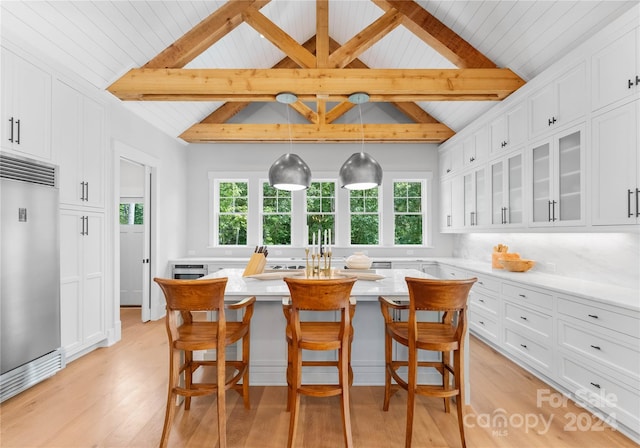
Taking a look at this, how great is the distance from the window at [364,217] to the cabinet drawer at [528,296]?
9.66 feet

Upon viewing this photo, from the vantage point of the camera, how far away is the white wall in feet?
20.0

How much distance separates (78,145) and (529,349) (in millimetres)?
4874

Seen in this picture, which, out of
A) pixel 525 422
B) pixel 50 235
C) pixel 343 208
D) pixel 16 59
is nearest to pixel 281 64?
pixel 343 208

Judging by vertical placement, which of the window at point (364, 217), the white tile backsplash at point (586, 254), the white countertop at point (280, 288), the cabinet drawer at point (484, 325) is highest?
the window at point (364, 217)

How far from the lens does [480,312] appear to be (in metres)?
3.99

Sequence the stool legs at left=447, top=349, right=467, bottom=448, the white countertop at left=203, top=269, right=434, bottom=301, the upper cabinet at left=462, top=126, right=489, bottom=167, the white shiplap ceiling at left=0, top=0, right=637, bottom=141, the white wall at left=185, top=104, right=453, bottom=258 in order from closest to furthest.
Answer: the stool legs at left=447, top=349, right=467, bottom=448 < the white countertop at left=203, top=269, right=434, bottom=301 < the white shiplap ceiling at left=0, top=0, right=637, bottom=141 < the upper cabinet at left=462, top=126, right=489, bottom=167 < the white wall at left=185, top=104, right=453, bottom=258

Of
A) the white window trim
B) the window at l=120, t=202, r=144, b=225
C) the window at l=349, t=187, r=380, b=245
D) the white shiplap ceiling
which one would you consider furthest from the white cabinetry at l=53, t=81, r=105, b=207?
the window at l=349, t=187, r=380, b=245

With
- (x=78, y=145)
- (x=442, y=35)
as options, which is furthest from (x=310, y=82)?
(x=78, y=145)

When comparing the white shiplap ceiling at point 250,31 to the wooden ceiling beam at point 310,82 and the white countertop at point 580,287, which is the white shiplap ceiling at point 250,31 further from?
the white countertop at point 580,287

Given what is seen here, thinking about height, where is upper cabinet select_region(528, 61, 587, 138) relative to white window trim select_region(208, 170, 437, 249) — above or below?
above

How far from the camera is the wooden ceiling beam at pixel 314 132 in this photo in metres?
5.49

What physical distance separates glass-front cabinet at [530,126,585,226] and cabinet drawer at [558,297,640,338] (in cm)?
72

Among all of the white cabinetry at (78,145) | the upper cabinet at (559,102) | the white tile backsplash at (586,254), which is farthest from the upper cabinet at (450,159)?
the white cabinetry at (78,145)

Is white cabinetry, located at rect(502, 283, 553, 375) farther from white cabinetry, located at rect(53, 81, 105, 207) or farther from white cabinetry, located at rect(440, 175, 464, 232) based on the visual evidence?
white cabinetry, located at rect(53, 81, 105, 207)
